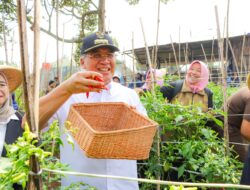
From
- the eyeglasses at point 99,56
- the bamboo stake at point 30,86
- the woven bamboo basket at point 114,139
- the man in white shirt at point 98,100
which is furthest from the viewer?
the eyeglasses at point 99,56

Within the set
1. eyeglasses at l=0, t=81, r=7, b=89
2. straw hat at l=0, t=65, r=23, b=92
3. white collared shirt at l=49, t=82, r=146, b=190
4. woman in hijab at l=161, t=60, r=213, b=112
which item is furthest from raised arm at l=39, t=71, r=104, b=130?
woman in hijab at l=161, t=60, r=213, b=112

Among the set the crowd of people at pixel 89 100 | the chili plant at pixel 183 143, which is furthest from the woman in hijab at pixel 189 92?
the crowd of people at pixel 89 100

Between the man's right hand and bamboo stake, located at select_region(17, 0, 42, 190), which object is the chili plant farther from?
bamboo stake, located at select_region(17, 0, 42, 190)

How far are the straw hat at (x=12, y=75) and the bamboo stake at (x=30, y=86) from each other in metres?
1.27

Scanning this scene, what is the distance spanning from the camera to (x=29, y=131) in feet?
1.63

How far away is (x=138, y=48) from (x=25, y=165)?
863 centimetres

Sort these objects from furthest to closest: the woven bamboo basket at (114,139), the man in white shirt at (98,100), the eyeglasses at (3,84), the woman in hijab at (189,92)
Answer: the woman in hijab at (189,92), the eyeglasses at (3,84), the man in white shirt at (98,100), the woven bamboo basket at (114,139)

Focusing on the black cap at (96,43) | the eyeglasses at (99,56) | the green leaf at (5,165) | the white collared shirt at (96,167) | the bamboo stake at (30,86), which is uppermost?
the black cap at (96,43)

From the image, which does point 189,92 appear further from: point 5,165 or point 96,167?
point 5,165

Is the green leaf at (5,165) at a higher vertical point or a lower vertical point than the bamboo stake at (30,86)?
lower

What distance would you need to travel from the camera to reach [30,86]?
1.62ft

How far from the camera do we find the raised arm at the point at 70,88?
1026 mm

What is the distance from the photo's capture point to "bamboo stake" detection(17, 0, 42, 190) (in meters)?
0.47

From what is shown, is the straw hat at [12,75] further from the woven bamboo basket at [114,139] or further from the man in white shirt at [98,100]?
the woven bamboo basket at [114,139]
